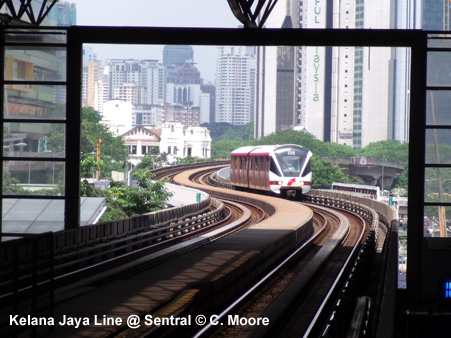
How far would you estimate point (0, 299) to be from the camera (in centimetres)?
863

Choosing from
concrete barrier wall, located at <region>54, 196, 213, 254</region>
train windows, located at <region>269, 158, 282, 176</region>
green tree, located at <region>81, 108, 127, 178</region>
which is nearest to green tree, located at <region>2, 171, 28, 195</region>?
concrete barrier wall, located at <region>54, 196, 213, 254</region>

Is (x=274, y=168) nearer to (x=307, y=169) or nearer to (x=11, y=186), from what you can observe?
(x=307, y=169)

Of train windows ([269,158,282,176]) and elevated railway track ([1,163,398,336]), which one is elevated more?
train windows ([269,158,282,176])

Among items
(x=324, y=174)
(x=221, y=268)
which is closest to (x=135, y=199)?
(x=221, y=268)

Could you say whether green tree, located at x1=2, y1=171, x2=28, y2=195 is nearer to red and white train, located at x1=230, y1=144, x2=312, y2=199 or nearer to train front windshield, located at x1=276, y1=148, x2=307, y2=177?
red and white train, located at x1=230, y1=144, x2=312, y2=199

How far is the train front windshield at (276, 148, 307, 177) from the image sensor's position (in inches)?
1804

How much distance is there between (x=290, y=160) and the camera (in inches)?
1820

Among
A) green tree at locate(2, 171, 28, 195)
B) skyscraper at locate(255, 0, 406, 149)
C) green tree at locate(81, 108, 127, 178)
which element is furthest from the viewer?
skyscraper at locate(255, 0, 406, 149)

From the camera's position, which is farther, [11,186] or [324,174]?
[324,174]

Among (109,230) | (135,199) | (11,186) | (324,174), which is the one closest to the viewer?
(11,186)

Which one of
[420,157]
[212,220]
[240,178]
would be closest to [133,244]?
[420,157]

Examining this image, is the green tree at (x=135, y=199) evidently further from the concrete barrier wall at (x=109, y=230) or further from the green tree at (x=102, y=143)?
the green tree at (x=102, y=143)

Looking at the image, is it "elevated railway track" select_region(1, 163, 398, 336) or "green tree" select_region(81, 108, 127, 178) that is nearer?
"elevated railway track" select_region(1, 163, 398, 336)

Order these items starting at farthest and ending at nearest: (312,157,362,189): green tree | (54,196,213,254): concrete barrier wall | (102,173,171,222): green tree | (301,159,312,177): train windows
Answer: (312,157,362,189): green tree
(301,159,312,177): train windows
(102,173,171,222): green tree
(54,196,213,254): concrete barrier wall
